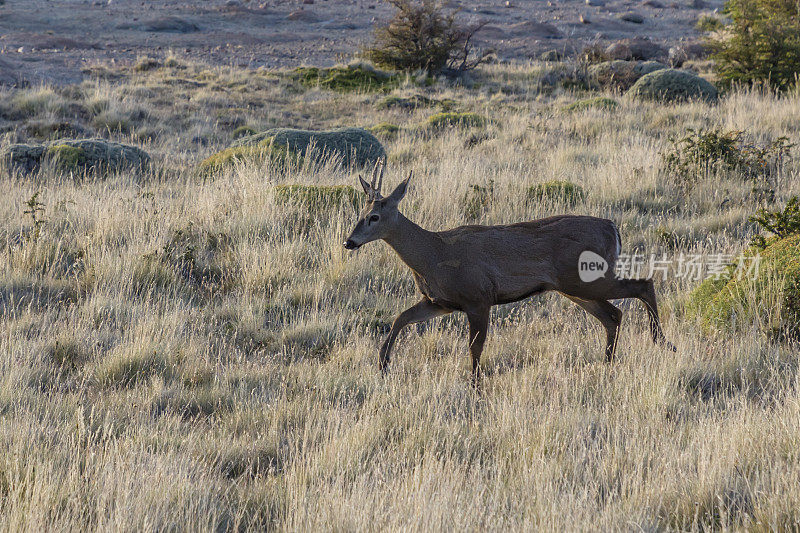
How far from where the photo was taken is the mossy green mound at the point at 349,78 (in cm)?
2442

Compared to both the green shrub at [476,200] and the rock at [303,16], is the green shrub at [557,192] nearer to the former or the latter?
the green shrub at [476,200]

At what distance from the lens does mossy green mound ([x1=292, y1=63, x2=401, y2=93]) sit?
80.1ft

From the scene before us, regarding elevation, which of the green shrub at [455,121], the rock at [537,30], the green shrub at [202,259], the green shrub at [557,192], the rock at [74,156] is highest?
the rock at [537,30]

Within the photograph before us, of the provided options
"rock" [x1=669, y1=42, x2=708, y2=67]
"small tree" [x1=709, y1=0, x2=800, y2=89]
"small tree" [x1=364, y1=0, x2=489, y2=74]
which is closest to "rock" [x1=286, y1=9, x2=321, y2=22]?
"small tree" [x1=364, y1=0, x2=489, y2=74]

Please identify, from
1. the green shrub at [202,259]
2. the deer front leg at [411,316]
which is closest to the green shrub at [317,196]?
the green shrub at [202,259]

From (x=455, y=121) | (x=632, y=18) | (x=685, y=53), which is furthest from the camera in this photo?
(x=632, y=18)

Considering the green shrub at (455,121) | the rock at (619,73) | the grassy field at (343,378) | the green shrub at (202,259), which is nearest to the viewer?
the grassy field at (343,378)

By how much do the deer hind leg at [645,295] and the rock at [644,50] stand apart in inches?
958

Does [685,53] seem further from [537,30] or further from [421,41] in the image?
[537,30]

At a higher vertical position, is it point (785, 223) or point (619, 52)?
point (619, 52)

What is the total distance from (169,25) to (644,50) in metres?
28.6

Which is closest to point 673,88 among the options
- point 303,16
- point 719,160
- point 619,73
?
point 619,73

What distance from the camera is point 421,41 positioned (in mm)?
27016

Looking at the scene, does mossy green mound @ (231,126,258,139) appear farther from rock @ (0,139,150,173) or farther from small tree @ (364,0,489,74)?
small tree @ (364,0,489,74)
